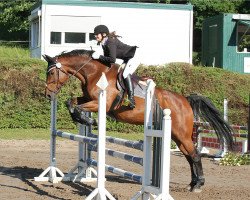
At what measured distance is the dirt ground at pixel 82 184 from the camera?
9.46m

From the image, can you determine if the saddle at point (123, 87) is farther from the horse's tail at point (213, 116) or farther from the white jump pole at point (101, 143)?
the white jump pole at point (101, 143)

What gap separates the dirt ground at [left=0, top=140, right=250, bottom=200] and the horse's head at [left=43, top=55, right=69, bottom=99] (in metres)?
1.43


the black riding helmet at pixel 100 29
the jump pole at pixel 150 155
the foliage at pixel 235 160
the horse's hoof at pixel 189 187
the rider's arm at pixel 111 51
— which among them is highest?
the black riding helmet at pixel 100 29

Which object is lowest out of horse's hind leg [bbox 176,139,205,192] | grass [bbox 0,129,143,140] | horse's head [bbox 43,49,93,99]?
grass [bbox 0,129,143,140]

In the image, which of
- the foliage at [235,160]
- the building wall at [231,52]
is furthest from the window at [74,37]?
the foliage at [235,160]

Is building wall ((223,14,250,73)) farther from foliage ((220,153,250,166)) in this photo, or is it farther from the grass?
foliage ((220,153,250,166))

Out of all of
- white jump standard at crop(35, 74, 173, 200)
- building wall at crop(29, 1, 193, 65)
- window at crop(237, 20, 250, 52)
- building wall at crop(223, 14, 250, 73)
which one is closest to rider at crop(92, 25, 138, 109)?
white jump standard at crop(35, 74, 173, 200)

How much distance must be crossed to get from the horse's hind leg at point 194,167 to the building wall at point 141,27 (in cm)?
1857

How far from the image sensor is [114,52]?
9930 mm

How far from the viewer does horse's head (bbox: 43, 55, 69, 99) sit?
400 inches

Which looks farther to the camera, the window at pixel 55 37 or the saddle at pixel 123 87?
the window at pixel 55 37

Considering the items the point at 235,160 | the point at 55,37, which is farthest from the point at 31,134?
the point at 55,37

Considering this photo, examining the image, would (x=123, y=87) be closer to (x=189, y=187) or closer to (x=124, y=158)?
(x=189, y=187)

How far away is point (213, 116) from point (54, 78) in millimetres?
2571
